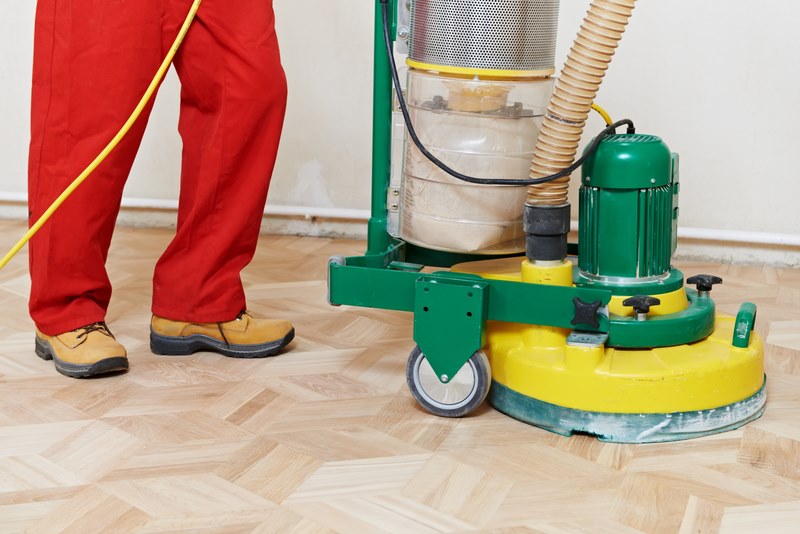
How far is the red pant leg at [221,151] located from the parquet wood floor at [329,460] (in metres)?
0.13

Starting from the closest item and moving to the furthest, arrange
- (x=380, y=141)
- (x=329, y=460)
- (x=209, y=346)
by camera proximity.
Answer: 1. (x=329, y=460)
2. (x=380, y=141)
3. (x=209, y=346)

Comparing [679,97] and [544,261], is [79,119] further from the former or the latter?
[679,97]

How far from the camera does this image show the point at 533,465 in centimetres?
135

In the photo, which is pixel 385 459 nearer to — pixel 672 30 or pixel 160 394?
pixel 160 394

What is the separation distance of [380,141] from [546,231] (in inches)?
14.8

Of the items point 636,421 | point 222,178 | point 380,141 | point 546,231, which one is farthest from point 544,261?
point 222,178

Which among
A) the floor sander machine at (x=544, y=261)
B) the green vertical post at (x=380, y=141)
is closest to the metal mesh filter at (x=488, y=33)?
A: the floor sander machine at (x=544, y=261)

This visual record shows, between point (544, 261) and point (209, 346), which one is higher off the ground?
point (544, 261)

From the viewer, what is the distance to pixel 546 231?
4.73 ft

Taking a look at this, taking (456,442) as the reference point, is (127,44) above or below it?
above

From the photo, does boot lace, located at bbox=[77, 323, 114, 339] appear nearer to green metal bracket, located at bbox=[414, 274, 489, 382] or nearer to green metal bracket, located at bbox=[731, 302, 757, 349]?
green metal bracket, located at bbox=[414, 274, 489, 382]

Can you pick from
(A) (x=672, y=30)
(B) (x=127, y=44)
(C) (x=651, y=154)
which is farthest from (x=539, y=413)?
(A) (x=672, y=30)

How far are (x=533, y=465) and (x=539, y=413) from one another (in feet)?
0.38

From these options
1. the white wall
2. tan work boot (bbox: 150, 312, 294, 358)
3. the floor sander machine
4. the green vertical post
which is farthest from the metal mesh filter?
the white wall
